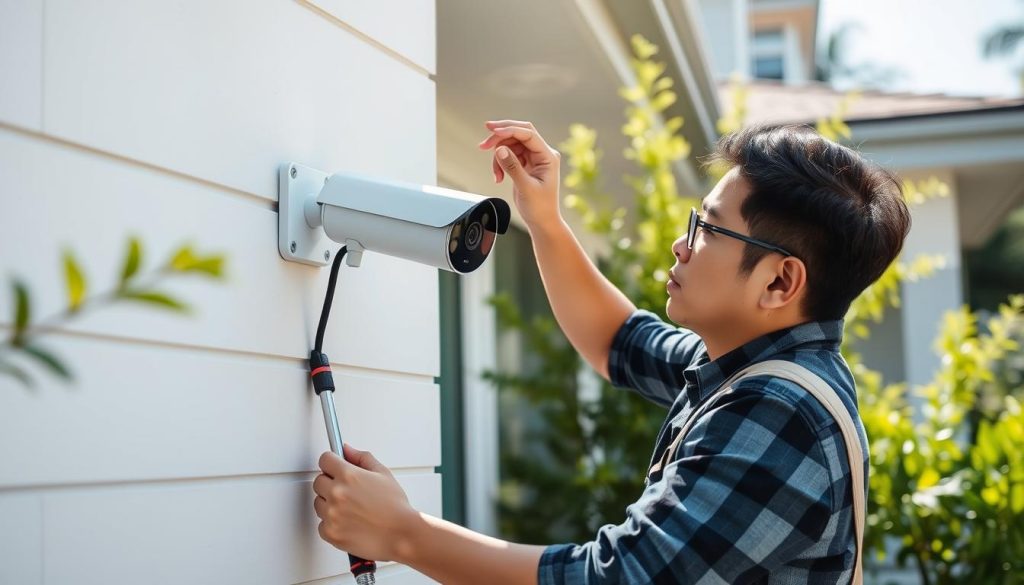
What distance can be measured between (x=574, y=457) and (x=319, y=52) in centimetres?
292

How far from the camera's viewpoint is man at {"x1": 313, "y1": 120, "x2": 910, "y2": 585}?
1.42 m

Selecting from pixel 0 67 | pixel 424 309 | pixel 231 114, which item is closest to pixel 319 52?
pixel 231 114

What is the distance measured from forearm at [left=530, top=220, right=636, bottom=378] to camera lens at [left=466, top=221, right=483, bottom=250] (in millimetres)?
454

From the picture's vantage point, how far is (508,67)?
140 inches

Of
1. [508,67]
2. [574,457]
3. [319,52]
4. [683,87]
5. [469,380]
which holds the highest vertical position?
[683,87]

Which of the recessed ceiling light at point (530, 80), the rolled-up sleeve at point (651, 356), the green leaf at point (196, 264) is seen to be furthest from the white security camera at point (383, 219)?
the recessed ceiling light at point (530, 80)

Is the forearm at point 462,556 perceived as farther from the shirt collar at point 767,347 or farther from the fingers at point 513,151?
the fingers at point 513,151

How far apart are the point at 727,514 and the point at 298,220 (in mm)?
770

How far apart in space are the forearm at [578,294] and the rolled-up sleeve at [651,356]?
28 millimetres

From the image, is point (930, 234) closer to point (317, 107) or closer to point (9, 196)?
point (317, 107)

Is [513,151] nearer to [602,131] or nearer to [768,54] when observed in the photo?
[602,131]

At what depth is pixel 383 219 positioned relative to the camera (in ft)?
5.16

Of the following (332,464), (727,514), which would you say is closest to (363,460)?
(332,464)

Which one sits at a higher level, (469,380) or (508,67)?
(508,67)
